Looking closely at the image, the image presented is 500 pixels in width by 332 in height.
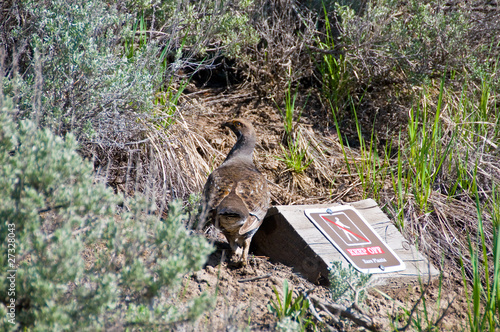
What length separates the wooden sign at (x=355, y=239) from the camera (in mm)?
3861

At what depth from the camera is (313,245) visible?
12.9 ft

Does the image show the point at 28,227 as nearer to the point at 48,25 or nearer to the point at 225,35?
the point at 48,25

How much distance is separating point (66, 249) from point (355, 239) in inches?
110

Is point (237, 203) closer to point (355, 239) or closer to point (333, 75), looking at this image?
point (355, 239)

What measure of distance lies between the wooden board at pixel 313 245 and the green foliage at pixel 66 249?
1.86 meters

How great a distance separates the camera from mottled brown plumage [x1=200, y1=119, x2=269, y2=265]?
12.6 ft

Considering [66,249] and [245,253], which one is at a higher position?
[66,249]

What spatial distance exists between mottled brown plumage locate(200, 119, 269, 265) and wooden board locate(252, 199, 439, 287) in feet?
0.86

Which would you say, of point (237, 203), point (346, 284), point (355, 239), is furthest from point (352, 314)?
point (237, 203)

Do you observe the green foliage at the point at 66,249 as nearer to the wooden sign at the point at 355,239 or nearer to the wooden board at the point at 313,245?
the wooden board at the point at 313,245

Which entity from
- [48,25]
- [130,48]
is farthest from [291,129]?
[48,25]

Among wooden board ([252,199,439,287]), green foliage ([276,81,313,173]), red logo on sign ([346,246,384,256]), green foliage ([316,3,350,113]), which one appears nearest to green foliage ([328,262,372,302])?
wooden board ([252,199,439,287])

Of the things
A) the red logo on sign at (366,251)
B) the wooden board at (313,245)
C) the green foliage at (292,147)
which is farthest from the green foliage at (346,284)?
the green foliage at (292,147)

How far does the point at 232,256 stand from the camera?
4.10m
